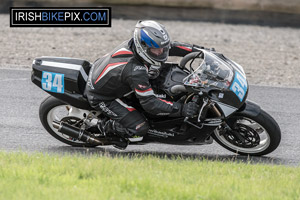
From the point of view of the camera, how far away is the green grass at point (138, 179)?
443 centimetres

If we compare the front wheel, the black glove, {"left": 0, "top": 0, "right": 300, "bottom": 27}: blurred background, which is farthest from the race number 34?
{"left": 0, "top": 0, "right": 300, "bottom": 27}: blurred background

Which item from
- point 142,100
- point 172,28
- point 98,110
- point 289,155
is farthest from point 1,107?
point 172,28

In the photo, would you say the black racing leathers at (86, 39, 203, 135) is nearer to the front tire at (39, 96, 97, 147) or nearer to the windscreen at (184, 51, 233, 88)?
the windscreen at (184, 51, 233, 88)

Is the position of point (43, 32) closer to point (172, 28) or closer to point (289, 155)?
point (172, 28)

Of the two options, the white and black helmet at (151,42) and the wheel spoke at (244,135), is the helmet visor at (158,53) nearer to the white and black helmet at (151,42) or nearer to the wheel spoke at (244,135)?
the white and black helmet at (151,42)

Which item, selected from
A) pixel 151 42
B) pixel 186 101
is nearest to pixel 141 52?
pixel 151 42

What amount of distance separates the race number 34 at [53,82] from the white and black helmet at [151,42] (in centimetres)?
111

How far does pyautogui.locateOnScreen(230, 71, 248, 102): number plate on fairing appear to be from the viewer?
593 cm

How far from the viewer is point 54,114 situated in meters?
6.75

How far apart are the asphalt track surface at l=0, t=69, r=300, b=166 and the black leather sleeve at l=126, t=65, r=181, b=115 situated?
79 cm

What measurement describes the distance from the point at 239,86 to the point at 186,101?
2.09 feet

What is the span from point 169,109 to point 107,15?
8.93 meters

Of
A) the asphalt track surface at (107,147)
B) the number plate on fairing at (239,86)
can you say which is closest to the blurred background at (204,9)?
the asphalt track surface at (107,147)

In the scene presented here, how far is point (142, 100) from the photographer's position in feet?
19.4
